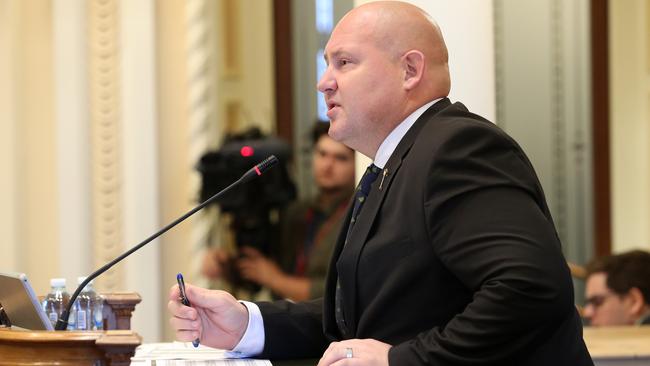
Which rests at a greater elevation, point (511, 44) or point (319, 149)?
point (511, 44)

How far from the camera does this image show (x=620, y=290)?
5.41m

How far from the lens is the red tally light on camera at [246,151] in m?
5.57

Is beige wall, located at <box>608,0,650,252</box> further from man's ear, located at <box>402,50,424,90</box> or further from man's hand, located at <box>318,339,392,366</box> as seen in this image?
man's hand, located at <box>318,339,392,366</box>

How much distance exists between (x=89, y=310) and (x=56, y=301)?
0.25 feet

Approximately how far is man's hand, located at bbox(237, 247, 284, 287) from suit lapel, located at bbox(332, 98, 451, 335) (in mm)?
2810

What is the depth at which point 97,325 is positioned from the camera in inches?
107

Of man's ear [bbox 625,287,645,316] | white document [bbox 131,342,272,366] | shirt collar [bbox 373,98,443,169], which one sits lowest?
man's ear [bbox 625,287,645,316]

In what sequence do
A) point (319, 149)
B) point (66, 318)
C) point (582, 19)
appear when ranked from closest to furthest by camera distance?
point (66, 318) < point (319, 149) < point (582, 19)

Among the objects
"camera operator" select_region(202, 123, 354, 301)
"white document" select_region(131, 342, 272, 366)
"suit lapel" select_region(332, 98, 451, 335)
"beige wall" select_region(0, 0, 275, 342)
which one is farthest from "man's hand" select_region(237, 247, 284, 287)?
"suit lapel" select_region(332, 98, 451, 335)

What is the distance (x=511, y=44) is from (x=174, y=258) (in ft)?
10.1

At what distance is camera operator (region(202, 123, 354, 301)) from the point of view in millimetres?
4914

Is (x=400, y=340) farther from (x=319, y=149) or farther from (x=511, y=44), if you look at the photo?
(x=511, y=44)

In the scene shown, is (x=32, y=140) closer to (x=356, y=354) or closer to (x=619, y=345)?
(x=619, y=345)

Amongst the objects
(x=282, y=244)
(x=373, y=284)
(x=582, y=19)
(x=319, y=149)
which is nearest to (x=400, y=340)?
(x=373, y=284)
